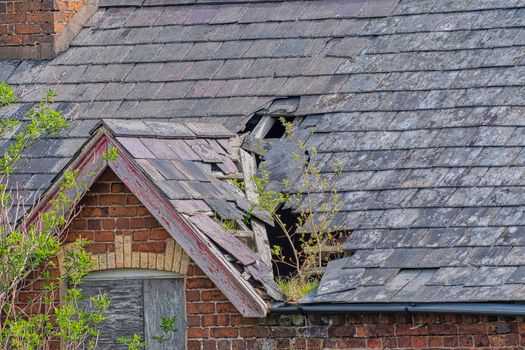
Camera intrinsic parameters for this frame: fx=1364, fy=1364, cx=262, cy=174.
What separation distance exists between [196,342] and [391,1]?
181 inches

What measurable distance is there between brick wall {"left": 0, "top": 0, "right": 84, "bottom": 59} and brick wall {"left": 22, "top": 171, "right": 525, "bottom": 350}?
3.53 meters

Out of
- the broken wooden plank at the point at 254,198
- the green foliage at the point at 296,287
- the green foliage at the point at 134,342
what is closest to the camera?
the green foliage at the point at 134,342

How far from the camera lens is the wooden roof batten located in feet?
37.3

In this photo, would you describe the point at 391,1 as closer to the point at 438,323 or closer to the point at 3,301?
the point at 438,323

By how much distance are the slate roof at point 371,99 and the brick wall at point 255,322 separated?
0.34 m

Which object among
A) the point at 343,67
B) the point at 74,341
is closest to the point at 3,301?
the point at 74,341

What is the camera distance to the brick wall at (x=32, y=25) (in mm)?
15211

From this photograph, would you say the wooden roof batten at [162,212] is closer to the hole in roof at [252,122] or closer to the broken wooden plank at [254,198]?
the broken wooden plank at [254,198]

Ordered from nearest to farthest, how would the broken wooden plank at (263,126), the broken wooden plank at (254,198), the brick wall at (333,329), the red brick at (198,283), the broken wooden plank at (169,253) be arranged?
the brick wall at (333,329)
the red brick at (198,283)
the broken wooden plank at (169,253)
the broken wooden plank at (254,198)
the broken wooden plank at (263,126)

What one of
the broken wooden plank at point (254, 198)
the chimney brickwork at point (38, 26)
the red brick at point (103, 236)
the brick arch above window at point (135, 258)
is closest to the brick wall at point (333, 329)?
the brick arch above window at point (135, 258)

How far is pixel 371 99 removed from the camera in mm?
13102

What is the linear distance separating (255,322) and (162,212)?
1.23 meters

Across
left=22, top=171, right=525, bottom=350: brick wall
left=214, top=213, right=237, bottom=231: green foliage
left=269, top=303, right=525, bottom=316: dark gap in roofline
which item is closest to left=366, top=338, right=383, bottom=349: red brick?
left=22, top=171, right=525, bottom=350: brick wall

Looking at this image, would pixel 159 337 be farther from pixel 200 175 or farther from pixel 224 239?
pixel 200 175
